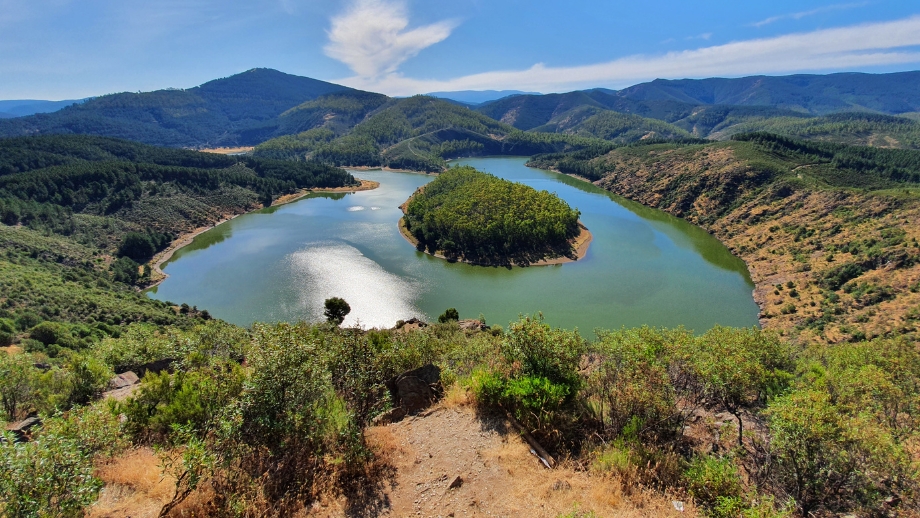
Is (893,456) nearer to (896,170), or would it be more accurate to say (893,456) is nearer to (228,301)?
(228,301)

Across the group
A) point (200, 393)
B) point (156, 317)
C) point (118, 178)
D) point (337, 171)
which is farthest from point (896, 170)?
point (118, 178)

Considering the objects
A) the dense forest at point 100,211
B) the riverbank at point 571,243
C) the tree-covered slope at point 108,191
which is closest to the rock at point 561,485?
the dense forest at point 100,211

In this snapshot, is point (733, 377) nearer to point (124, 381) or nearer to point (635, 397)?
point (635, 397)

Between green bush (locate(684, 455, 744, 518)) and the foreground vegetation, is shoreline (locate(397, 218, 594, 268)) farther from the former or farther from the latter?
green bush (locate(684, 455, 744, 518))

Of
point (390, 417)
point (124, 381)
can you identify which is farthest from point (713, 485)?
point (124, 381)

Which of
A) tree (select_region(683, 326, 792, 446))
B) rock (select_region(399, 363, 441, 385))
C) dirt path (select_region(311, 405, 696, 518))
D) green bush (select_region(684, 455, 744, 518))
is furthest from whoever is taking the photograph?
rock (select_region(399, 363, 441, 385))

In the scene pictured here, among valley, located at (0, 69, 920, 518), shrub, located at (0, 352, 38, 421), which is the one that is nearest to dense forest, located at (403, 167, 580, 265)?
valley, located at (0, 69, 920, 518)
